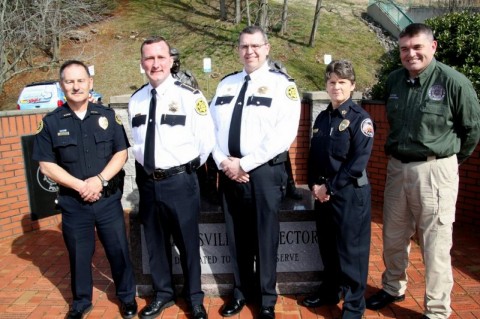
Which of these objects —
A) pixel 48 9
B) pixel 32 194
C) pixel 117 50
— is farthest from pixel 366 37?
pixel 32 194

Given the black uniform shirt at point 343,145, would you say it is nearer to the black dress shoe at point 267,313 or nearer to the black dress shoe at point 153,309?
the black dress shoe at point 267,313

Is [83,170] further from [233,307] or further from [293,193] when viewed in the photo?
[293,193]

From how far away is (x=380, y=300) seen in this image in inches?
138

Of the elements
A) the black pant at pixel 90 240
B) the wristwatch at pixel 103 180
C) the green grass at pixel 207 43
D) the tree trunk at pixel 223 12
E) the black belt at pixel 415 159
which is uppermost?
the tree trunk at pixel 223 12

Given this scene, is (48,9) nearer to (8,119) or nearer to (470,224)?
(8,119)

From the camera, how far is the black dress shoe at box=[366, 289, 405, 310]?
11.5ft

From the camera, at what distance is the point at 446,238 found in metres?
3.12

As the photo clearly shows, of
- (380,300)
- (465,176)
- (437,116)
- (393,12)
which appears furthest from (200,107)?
(393,12)

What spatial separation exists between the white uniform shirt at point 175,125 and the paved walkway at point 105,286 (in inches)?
52.4

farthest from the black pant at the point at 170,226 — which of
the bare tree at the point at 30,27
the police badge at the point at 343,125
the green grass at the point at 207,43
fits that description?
the bare tree at the point at 30,27

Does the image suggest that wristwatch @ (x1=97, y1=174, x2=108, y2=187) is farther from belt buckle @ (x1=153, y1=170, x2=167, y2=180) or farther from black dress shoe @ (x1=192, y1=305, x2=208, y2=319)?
black dress shoe @ (x1=192, y1=305, x2=208, y2=319)

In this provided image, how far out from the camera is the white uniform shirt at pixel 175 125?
10.4ft

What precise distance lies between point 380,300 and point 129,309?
6.68 ft

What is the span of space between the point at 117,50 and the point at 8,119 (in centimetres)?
1787
